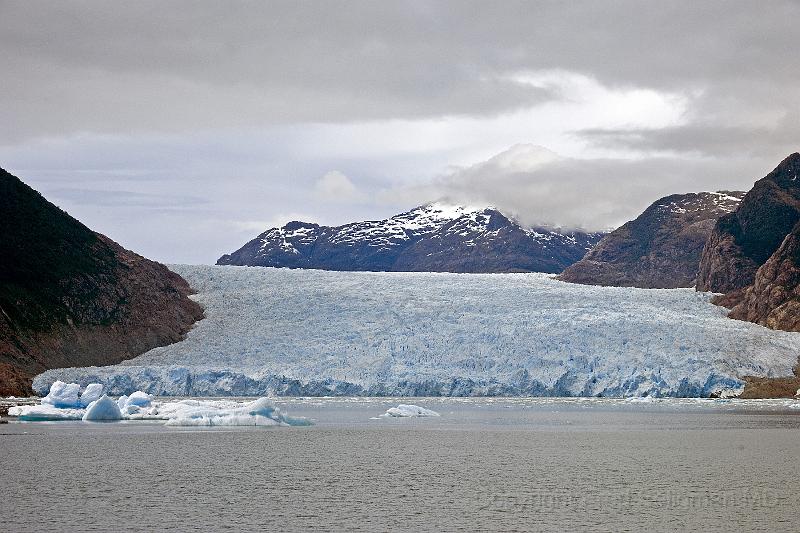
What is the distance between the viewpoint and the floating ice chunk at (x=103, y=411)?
30203 millimetres

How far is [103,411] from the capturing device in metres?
30.9

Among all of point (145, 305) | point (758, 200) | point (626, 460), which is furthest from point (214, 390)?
point (758, 200)

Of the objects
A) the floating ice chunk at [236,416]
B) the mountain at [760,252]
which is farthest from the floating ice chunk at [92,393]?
the mountain at [760,252]

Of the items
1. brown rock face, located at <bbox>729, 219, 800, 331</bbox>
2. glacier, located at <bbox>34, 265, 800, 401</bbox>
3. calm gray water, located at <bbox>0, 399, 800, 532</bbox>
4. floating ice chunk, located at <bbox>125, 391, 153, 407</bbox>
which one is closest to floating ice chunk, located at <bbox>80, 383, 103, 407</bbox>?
floating ice chunk, located at <bbox>125, 391, 153, 407</bbox>

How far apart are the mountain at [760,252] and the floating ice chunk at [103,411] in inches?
1330

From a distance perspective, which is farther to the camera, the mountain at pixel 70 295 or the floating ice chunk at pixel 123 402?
the mountain at pixel 70 295

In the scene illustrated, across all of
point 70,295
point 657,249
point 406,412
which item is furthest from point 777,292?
point 657,249

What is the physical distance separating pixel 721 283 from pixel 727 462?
42.4 metres

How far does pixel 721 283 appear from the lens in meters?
60.7

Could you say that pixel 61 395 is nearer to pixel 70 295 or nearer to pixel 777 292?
pixel 70 295

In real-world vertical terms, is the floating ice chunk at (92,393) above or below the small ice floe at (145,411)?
above

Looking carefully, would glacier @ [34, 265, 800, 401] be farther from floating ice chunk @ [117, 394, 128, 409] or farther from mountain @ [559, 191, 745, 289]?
mountain @ [559, 191, 745, 289]

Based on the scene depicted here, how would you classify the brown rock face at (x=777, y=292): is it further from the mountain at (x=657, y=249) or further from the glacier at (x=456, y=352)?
the mountain at (x=657, y=249)

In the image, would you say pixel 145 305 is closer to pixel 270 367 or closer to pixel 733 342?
pixel 270 367
